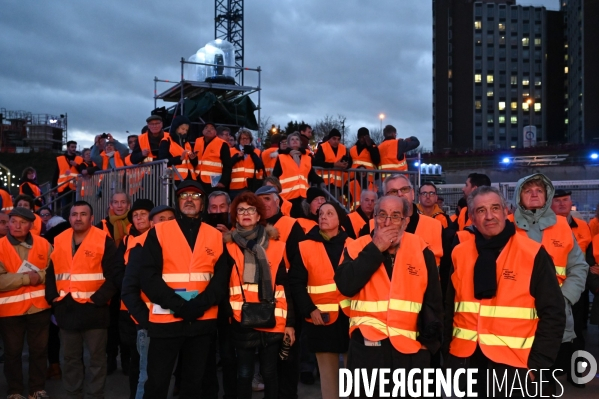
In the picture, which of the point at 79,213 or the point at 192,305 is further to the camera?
the point at 79,213

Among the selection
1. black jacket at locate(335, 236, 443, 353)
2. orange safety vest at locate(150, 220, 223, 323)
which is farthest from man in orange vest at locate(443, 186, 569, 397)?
orange safety vest at locate(150, 220, 223, 323)

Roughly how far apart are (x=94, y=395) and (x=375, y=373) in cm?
336

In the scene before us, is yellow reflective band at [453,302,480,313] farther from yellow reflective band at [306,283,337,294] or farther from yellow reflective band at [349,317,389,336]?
yellow reflective band at [306,283,337,294]

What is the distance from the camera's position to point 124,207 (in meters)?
7.46

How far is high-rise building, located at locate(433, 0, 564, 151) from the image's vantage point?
112m

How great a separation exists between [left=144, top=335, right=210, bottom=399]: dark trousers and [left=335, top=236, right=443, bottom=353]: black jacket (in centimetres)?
170

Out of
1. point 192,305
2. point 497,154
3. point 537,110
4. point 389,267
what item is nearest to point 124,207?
point 192,305

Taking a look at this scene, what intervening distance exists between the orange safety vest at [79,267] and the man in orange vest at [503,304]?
3.75 m

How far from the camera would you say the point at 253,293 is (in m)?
5.32

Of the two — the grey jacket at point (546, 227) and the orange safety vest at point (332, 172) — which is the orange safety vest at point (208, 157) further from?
the grey jacket at point (546, 227)

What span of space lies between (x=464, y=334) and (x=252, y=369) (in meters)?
2.09

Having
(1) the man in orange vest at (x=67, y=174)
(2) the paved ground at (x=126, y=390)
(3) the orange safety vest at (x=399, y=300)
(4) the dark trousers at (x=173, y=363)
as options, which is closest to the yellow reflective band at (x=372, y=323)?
(3) the orange safety vest at (x=399, y=300)

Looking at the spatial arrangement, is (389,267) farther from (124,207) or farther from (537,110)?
(537,110)

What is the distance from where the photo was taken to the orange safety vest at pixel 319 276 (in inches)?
224
